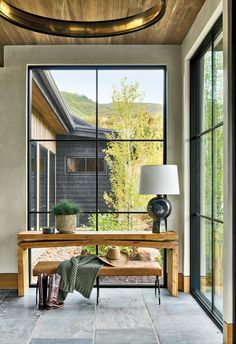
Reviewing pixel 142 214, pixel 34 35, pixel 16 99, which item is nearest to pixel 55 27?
pixel 34 35

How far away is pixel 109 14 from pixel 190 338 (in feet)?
10.7

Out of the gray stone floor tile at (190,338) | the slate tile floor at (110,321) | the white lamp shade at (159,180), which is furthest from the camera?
the white lamp shade at (159,180)

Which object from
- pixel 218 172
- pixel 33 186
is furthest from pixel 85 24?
pixel 33 186

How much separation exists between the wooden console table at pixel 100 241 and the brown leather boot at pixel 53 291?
0.53 meters

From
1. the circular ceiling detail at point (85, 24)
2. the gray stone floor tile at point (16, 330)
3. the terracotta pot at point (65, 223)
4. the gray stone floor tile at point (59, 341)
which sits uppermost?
the circular ceiling detail at point (85, 24)

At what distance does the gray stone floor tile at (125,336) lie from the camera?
12.9 feet

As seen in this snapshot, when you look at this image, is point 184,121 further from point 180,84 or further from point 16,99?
point 16,99

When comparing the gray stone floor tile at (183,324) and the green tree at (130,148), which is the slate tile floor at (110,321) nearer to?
the gray stone floor tile at (183,324)

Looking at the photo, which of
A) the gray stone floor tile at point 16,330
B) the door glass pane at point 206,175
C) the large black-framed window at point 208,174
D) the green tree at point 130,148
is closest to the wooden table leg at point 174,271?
the large black-framed window at point 208,174

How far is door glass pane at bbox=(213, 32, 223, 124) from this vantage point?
4442mm

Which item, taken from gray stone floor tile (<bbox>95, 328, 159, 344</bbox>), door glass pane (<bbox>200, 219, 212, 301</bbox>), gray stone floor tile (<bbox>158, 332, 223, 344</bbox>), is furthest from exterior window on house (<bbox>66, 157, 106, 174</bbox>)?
gray stone floor tile (<bbox>158, 332, 223, 344</bbox>)

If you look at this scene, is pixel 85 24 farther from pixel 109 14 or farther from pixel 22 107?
pixel 22 107

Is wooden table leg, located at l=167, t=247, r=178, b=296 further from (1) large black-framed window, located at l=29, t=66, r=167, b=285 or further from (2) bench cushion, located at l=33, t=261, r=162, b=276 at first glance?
(1) large black-framed window, located at l=29, t=66, r=167, b=285

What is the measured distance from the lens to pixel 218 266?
4.49 meters
